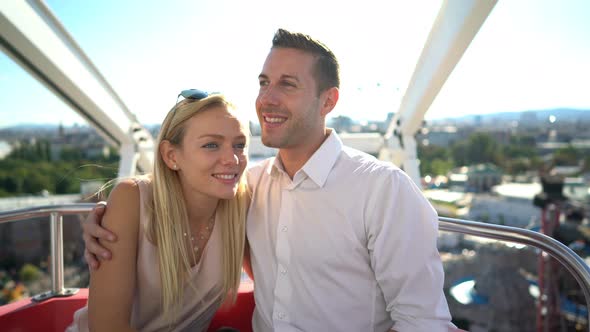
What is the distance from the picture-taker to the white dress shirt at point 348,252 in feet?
3.89

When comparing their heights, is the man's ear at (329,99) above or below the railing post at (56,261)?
above

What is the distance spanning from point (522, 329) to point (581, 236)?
1057cm

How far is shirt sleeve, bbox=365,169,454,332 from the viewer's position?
117 cm

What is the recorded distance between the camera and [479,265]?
95.1 feet

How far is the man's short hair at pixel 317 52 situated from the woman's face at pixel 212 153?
0.30 meters

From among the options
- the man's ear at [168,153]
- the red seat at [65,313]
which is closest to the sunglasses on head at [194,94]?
the man's ear at [168,153]

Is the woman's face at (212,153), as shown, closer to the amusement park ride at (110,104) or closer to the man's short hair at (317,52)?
the man's short hair at (317,52)

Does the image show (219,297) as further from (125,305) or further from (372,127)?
(372,127)

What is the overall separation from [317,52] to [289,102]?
0.64ft

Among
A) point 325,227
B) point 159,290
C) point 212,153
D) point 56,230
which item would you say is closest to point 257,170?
point 212,153

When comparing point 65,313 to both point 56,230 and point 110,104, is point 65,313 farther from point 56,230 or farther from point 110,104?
point 110,104

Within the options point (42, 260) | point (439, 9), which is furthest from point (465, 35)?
point (42, 260)

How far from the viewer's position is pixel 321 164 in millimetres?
1362

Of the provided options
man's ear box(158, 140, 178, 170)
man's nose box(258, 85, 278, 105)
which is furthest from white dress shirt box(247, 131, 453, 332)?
man's ear box(158, 140, 178, 170)
